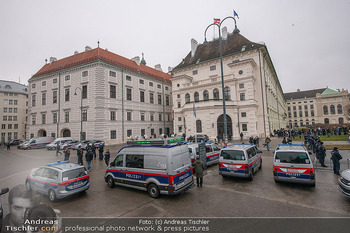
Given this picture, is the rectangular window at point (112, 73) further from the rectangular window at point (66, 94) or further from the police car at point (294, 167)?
the police car at point (294, 167)

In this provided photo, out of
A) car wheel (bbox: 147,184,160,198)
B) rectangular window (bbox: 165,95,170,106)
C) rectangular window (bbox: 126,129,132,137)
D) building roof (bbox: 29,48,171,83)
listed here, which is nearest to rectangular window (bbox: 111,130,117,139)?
rectangular window (bbox: 126,129,132,137)

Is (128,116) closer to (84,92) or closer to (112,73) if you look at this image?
(112,73)

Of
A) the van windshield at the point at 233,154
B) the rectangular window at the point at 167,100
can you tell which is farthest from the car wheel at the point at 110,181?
the rectangular window at the point at 167,100

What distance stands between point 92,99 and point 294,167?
32.8 m

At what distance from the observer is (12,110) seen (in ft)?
193

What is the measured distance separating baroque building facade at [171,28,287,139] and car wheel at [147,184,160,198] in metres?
25.9

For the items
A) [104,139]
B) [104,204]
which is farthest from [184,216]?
[104,139]

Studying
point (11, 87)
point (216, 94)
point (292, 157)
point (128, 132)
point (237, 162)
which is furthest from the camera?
point (11, 87)

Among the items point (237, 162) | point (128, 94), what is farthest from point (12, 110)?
point (237, 162)

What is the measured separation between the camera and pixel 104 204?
7188 millimetres

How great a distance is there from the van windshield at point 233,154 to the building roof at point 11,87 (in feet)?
248

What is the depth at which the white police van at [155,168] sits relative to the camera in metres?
7.31

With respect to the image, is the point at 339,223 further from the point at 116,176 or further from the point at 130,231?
the point at 116,176

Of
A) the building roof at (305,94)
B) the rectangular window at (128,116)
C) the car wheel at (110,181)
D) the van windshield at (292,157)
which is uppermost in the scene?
the building roof at (305,94)
